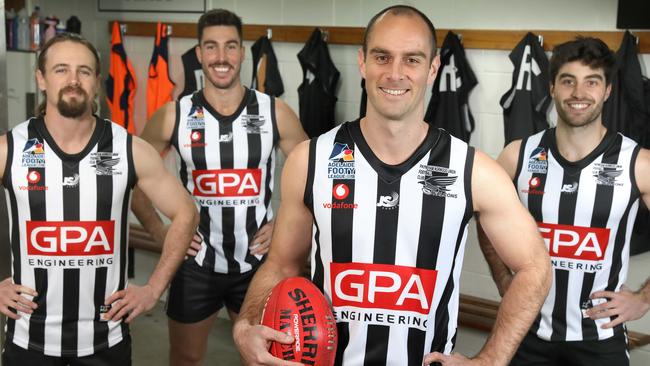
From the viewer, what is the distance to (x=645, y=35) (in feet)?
12.2

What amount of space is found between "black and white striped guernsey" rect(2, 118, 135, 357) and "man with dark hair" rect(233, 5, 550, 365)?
2.67 ft

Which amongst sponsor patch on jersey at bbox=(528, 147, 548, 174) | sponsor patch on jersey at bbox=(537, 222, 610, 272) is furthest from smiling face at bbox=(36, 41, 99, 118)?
sponsor patch on jersey at bbox=(537, 222, 610, 272)


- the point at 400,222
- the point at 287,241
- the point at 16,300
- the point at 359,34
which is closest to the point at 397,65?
the point at 400,222

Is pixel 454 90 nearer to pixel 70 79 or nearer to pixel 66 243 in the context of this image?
pixel 70 79

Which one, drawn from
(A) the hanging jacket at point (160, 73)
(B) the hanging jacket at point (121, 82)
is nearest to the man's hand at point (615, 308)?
(A) the hanging jacket at point (160, 73)

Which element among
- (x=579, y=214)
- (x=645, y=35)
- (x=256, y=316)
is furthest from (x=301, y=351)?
(x=645, y=35)

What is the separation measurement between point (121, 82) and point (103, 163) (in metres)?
3.07

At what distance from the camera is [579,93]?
3004mm

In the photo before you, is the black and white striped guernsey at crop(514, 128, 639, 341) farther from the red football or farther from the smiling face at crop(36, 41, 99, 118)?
the smiling face at crop(36, 41, 99, 118)

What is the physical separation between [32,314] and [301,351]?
123 cm

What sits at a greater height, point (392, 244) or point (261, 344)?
point (392, 244)

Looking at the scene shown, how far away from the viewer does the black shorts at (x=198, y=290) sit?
3.76 metres

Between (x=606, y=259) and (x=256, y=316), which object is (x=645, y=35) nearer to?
(x=606, y=259)

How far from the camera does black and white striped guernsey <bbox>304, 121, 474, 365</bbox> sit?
7.61 feet
